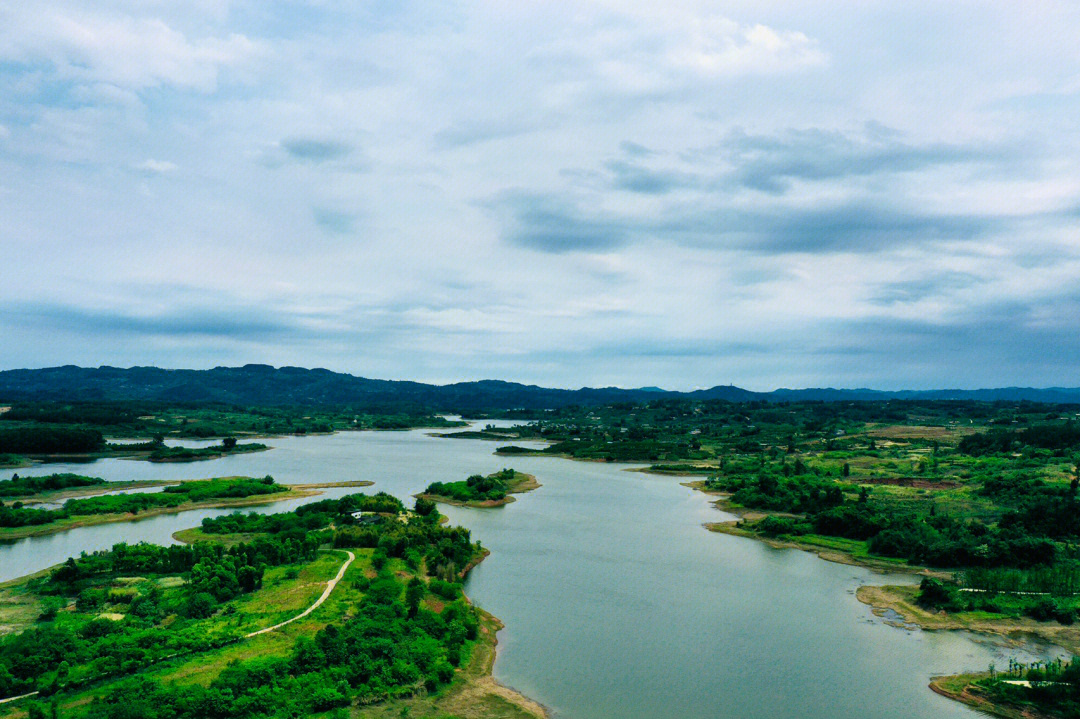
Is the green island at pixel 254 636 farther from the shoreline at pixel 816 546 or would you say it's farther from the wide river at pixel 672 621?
the shoreline at pixel 816 546

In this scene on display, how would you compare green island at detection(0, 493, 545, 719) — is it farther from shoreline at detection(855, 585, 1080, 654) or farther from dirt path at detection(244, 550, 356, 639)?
shoreline at detection(855, 585, 1080, 654)

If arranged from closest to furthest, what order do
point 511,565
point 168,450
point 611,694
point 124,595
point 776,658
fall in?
point 611,694, point 776,658, point 124,595, point 511,565, point 168,450

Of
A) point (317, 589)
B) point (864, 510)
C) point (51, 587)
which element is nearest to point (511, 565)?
point (317, 589)

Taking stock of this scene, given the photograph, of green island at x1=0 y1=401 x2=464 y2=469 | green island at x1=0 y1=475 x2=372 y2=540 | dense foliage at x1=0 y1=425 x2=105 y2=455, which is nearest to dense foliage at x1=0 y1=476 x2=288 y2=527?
green island at x1=0 y1=475 x2=372 y2=540

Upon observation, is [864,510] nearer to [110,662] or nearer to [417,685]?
[417,685]

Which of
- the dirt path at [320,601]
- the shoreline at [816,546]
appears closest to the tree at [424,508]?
the dirt path at [320,601]

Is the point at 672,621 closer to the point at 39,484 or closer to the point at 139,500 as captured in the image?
the point at 139,500

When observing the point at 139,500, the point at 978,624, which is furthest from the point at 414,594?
the point at 139,500
